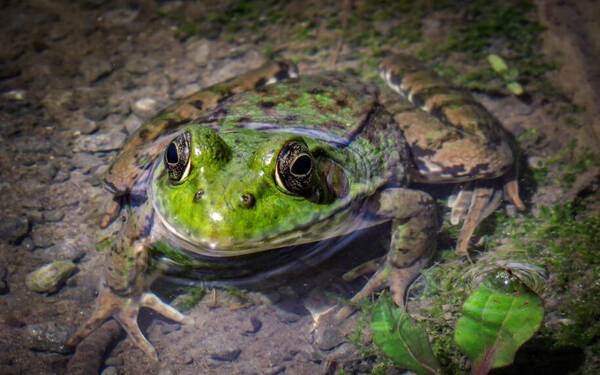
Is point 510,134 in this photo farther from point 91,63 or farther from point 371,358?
point 91,63

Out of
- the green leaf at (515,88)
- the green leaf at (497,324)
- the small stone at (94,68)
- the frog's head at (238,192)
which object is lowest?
the green leaf at (515,88)

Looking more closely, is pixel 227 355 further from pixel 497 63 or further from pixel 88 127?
pixel 497 63

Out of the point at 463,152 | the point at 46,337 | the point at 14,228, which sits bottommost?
the point at 46,337

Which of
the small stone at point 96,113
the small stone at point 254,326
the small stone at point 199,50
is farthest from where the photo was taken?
the small stone at point 199,50

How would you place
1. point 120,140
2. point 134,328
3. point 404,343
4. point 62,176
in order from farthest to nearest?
point 120,140
point 62,176
point 134,328
point 404,343

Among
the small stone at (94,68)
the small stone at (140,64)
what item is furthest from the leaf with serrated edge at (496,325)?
the small stone at (94,68)

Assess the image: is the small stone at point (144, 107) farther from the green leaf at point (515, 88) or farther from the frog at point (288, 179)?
the green leaf at point (515, 88)

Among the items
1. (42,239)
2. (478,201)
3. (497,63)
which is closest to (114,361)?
(42,239)

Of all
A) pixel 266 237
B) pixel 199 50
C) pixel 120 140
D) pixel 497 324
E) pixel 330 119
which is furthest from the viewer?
pixel 199 50
